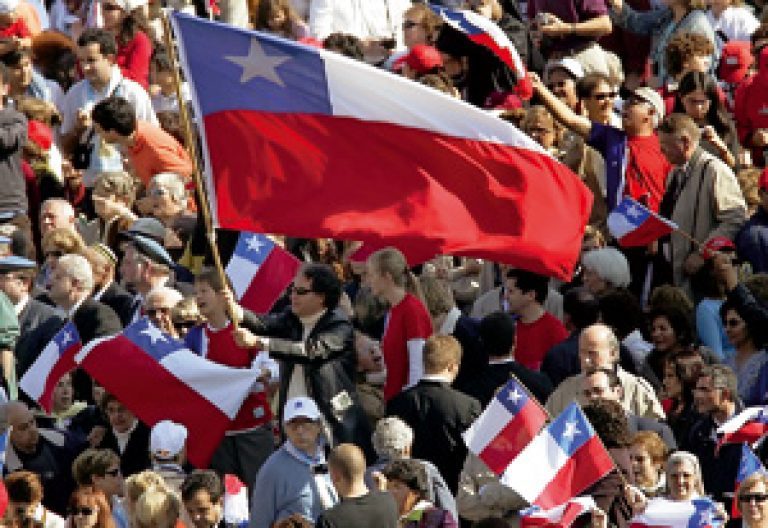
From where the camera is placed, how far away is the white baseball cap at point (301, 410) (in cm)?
1614

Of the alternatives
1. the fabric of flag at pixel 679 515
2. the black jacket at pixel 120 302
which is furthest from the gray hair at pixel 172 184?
the fabric of flag at pixel 679 515

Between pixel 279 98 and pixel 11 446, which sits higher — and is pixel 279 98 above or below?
above

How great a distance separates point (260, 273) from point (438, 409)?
2.20m

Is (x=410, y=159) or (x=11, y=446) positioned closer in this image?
(x=410, y=159)

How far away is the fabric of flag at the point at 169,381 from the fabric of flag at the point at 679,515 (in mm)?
2769

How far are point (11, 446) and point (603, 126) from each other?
15.4ft

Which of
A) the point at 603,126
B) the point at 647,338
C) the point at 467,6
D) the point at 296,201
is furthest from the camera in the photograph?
the point at 467,6

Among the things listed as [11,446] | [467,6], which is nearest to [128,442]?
[11,446]

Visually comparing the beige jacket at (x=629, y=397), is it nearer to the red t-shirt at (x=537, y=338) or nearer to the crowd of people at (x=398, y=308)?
the crowd of people at (x=398, y=308)

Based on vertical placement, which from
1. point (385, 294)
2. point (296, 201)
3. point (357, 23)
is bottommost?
point (357, 23)

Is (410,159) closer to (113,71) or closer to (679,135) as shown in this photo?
(679,135)

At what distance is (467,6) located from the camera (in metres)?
23.7

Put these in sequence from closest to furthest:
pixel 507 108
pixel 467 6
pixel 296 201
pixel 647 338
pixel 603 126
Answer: pixel 296 201, pixel 647 338, pixel 603 126, pixel 507 108, pixel 467 6

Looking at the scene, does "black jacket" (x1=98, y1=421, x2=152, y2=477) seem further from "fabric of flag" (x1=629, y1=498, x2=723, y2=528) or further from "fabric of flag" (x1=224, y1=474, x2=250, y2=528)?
"fabric of flag" (x1=629, y1=498, x2=723, y2=528)
